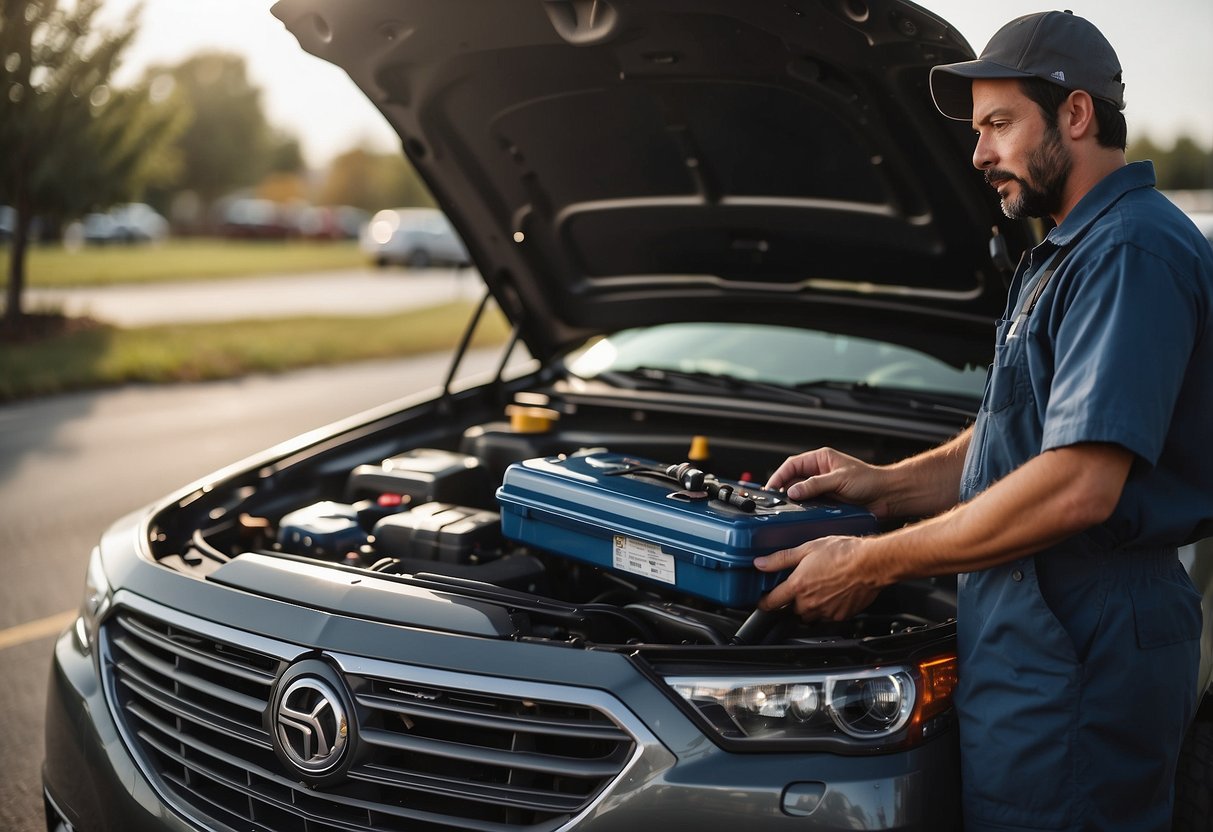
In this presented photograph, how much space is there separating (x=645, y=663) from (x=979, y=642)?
0.56 meters

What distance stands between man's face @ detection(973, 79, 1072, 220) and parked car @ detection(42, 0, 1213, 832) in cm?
26

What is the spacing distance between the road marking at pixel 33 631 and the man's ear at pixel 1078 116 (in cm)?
391

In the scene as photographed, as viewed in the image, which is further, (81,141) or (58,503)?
(81,141)

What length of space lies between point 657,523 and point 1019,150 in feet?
3.15

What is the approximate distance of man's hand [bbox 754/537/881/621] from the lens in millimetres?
1984

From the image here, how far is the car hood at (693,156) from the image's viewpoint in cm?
252

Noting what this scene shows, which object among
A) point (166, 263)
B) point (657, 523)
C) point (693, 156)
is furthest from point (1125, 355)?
point (166, 263)

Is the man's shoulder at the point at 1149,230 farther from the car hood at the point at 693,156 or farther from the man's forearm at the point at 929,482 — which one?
the man's forearm at the point at 929,482

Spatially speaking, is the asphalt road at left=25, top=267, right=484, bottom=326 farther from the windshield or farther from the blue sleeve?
the blue sleeve

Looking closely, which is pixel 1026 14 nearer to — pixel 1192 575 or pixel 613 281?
pixel 1192 575

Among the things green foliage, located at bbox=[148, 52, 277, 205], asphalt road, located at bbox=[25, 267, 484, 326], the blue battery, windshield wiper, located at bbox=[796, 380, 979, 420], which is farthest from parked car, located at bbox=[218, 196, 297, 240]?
the blue battery

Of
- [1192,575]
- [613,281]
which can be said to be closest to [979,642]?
[1192,575]

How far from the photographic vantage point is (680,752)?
179cm

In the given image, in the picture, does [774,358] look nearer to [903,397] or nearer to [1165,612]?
[903,397]
